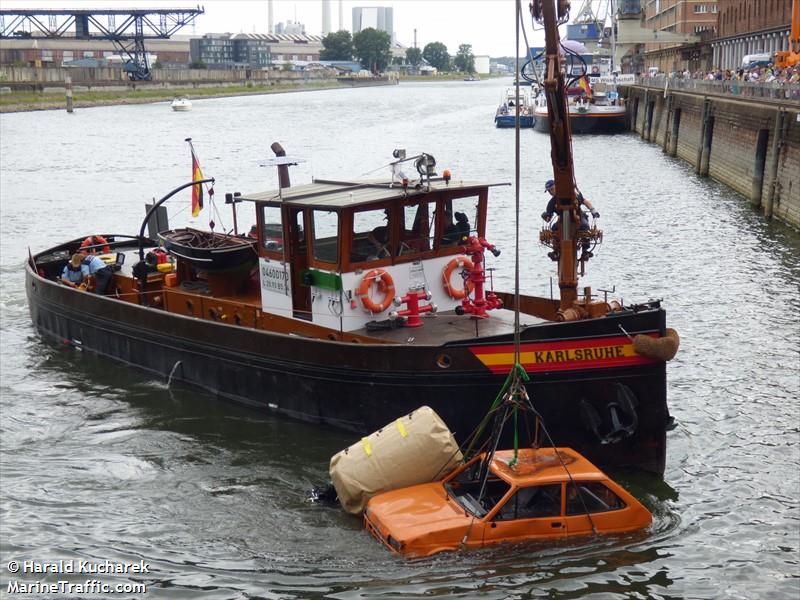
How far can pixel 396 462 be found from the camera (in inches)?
521

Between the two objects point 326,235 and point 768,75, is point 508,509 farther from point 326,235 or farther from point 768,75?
point 768,75

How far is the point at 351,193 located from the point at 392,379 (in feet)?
10.1

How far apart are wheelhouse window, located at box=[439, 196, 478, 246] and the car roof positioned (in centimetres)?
465

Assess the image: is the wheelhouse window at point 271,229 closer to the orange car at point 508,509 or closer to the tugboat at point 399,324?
the tugboat at point 399,324

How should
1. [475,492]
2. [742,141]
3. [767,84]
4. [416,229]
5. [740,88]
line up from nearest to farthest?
[475,492]
[416,229]
[767,84]
[742,141]
[740,88]

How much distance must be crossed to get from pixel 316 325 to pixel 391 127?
74.3 meters

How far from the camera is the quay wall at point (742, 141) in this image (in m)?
35.5

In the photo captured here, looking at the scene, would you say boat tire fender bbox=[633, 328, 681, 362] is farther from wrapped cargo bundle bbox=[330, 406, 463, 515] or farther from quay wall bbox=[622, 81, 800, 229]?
quay wall bbox=[622, 81, 800, 229]

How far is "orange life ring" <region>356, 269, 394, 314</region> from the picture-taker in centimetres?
1609

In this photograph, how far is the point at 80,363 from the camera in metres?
21.8

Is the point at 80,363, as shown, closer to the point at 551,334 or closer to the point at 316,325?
the point at 316,325

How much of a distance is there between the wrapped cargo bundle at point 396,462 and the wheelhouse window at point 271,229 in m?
4.70

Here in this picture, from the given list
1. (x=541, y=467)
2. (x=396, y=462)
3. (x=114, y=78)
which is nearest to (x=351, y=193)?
(x=396, y=462)

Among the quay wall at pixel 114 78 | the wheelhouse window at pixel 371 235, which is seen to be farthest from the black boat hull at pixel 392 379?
the quay wall at pixel 114 78
